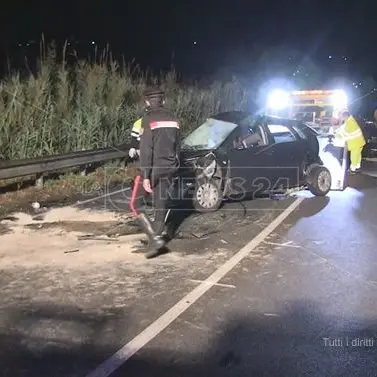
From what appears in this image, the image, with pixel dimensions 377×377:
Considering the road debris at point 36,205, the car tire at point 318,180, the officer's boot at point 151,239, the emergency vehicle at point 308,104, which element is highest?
the emergency vehicle at point 308,104

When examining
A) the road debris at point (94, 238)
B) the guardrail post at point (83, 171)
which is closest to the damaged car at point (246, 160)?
the road debris at point (94, 238)

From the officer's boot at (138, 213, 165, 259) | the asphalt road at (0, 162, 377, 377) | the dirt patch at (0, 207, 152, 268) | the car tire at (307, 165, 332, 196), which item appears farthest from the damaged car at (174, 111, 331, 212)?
the officer's boot at (138, 213, 165, 259)

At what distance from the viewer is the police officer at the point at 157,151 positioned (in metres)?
6.38

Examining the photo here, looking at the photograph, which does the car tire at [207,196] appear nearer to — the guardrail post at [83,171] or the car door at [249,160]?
the car door at [249,160]

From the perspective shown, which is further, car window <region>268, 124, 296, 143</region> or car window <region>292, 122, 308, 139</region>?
car window <region>292, 122, 308, 139</region>

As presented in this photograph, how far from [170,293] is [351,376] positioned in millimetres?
2000

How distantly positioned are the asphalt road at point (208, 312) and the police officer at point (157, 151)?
485 mm

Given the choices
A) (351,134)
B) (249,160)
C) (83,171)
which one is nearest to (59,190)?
(83,171)

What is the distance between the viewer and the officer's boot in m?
6.51

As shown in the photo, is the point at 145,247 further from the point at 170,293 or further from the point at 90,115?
the point at 90,115

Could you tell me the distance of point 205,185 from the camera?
29.8 feet

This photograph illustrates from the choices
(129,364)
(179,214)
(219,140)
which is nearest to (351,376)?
(129,364)

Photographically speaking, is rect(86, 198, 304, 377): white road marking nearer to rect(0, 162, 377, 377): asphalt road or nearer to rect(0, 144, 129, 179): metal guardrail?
rect(0, 162, 377, 377): asphalt road

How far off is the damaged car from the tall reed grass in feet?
10.6
